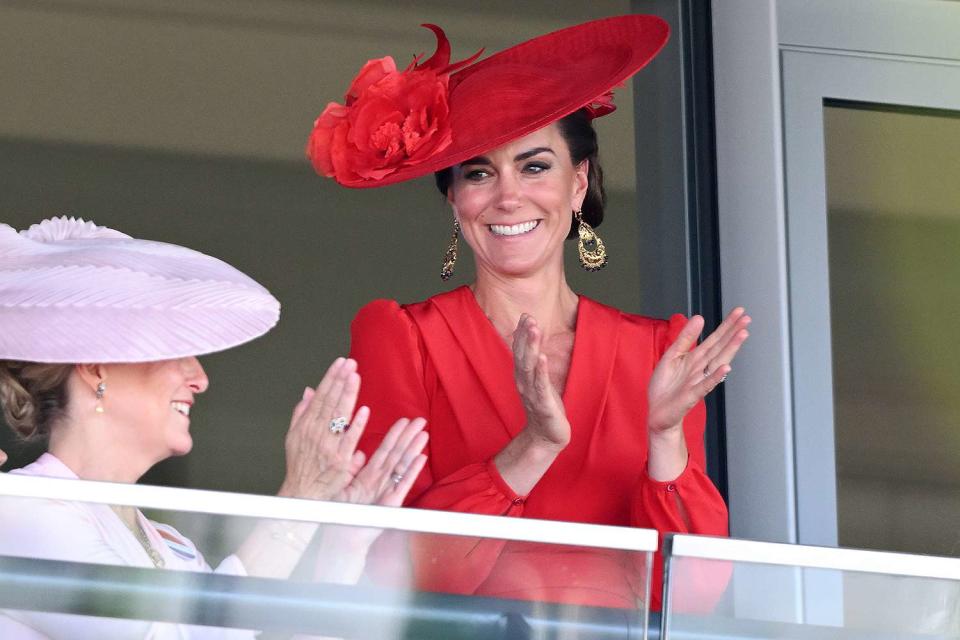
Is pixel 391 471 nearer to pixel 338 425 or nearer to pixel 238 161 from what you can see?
pixel 338 425

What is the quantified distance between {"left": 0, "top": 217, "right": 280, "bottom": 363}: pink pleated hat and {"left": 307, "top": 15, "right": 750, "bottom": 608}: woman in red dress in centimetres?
42

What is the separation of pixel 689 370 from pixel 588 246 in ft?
1.39

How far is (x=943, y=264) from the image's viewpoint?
2924 millimetres

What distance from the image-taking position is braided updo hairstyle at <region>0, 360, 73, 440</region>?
1.51 metres

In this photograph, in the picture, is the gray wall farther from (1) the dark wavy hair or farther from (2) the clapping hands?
(2) the clapping hands

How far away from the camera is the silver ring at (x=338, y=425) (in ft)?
4.67

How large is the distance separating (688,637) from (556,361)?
1.10 metres

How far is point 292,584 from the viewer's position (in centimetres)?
99

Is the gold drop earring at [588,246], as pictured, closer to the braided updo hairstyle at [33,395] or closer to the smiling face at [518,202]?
the smiling face at [518,202]

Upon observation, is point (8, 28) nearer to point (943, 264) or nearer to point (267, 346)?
point (267, 346)

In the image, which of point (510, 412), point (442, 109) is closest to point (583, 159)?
point (442, 109)

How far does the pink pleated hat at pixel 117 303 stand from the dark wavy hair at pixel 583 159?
0.61 metres

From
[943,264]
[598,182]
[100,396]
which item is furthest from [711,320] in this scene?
[100,396]

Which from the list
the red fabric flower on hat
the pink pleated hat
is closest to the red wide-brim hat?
the red fabric flower on hat
